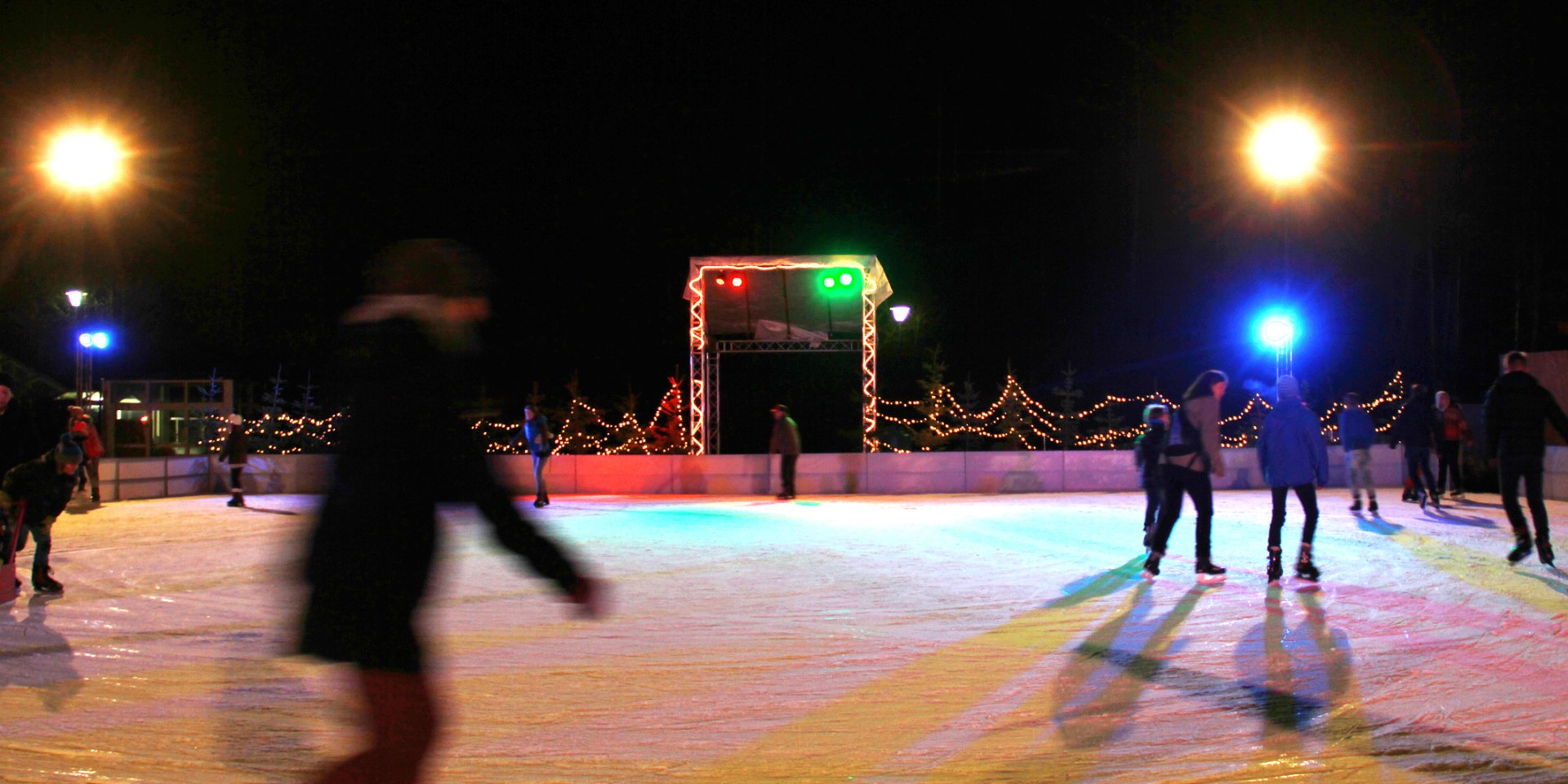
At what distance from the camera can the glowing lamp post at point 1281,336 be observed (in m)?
15.3

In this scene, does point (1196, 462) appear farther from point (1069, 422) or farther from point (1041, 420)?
point (1041, 420)

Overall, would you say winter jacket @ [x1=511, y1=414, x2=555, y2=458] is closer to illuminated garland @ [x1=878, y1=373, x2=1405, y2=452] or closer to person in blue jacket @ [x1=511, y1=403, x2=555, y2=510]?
person in blue jacket @ [x1=511, y1=403, x2=555, y2=510]

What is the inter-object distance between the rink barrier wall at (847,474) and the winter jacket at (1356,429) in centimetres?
452

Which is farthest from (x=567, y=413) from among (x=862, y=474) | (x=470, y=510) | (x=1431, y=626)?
(x=470, y=510)

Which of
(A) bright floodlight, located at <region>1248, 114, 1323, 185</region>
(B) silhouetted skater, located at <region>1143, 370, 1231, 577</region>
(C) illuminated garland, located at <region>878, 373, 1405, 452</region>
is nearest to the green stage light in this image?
(C) illuminated garland, located at <region>878, 373, 1405, 452</region>

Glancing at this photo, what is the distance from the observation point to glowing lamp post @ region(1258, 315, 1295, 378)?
15.3m

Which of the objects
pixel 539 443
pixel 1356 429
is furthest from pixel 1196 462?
pixel 539 443

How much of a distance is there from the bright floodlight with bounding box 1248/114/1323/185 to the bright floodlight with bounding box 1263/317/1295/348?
2.52 m

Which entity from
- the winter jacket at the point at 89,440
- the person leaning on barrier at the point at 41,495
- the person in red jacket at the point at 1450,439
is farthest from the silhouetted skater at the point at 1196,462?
the winter jacket at the point at 89,440

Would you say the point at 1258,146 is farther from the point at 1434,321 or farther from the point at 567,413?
the point at 567,413

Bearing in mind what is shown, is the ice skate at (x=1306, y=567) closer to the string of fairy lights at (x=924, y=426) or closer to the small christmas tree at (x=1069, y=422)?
the string of fairy lights at (x=924, y=426)

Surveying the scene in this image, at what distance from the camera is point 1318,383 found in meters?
26.4

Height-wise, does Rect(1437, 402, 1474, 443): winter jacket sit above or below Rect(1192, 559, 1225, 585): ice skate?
above

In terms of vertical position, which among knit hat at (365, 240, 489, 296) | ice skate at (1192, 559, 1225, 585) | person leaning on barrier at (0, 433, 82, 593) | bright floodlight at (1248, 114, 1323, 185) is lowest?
ice skate at (1192, 559, 1225, 585)
